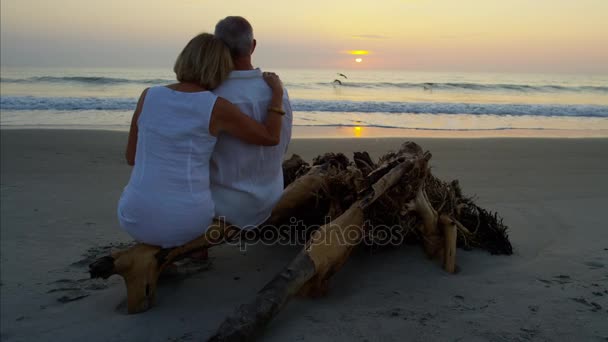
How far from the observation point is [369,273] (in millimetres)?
3502

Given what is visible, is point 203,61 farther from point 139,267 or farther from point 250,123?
point 139,267

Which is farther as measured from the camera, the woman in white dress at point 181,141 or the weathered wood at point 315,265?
the woman in white dress at point 181,141

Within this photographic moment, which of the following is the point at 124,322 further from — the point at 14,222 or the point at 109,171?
the point at 109,171

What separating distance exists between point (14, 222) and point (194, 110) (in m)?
3.04

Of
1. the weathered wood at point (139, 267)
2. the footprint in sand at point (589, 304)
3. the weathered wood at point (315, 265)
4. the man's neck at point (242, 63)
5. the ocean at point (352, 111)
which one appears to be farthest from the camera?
the ocean at point (352, 111)

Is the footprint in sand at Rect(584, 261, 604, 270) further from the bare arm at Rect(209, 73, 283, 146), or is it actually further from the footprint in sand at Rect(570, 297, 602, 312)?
the bare arm at Rect(209, 73, 283, 146)

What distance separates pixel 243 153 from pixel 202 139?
1.07 feet

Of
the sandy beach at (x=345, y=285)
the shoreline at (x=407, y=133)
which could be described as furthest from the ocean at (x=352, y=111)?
Result: the sandy beach at (x=345, y=285)

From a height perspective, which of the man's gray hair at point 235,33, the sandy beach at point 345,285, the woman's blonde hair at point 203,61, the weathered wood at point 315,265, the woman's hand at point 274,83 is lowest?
the sandy beach at point 345,285

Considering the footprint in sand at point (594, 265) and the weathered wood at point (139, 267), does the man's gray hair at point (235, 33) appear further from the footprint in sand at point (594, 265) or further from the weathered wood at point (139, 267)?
the footprint in sand at point (594, 265)

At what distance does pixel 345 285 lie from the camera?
3.30 m

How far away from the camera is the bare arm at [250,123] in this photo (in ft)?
9.14

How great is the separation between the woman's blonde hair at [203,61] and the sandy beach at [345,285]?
134 cm

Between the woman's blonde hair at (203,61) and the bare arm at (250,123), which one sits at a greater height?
the woman's blonde hair at (203,61)
